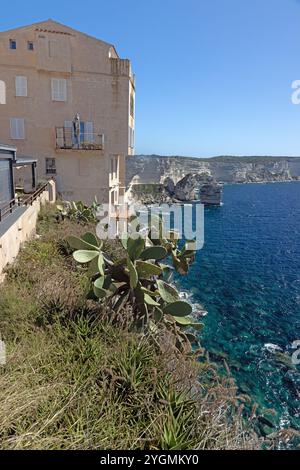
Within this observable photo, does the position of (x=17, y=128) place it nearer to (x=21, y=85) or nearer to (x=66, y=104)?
(x=21, y=85)

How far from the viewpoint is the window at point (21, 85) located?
26031 millimetres

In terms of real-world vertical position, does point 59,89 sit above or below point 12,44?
below

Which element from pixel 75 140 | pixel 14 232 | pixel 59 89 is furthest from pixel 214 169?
pixel 14 232

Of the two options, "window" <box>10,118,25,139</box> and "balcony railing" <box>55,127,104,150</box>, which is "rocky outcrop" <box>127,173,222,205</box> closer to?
"balcony railing" <box>55,127,104,150</box>

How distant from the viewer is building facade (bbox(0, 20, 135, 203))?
25500 mm

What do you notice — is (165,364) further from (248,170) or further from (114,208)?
(248,170)

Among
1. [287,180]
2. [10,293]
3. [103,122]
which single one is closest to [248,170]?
[287,180]

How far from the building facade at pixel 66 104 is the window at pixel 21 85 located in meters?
0.08

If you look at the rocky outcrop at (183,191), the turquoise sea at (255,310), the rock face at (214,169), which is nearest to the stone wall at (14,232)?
the turquoise sea at (255,310)

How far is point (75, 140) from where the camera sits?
90.8ft

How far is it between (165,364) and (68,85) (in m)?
27.7

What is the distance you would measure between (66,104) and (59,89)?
1.32 metres

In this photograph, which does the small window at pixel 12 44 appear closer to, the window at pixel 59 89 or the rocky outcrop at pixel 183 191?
the window at pixel 59 89

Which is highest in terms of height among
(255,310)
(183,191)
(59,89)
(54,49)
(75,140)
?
(54,49)
